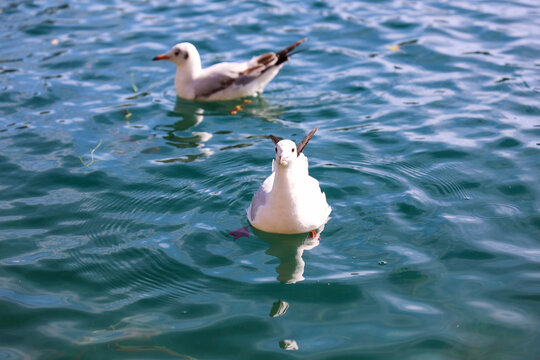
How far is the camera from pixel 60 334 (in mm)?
4758

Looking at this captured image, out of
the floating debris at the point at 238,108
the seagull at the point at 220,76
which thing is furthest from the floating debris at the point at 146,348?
the seagull at the point at 220,76

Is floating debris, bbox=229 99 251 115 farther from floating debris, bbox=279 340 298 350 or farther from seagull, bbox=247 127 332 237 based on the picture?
floating debris, bbox=279 340 298 350

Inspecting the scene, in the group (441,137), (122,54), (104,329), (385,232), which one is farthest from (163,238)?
(122,54)

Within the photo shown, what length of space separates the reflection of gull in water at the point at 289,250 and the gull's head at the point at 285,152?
2.82ft

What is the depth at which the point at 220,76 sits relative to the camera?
938 centimetres

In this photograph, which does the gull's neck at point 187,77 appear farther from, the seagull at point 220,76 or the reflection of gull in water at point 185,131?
the reflection of gull in water at point 185,131

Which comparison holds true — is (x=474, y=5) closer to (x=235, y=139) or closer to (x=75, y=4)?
(x=235, y=139)

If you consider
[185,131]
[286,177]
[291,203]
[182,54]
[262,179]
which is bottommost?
[262,179]

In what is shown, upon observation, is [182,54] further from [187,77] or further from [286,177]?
[286,177]

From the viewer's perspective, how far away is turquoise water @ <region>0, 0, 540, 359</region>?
15.5 feet

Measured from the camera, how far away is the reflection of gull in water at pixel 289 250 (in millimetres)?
5336

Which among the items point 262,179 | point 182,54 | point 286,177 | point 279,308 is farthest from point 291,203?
point 182,54

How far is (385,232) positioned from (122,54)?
23.0 feet

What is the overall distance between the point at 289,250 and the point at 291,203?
47 cm
